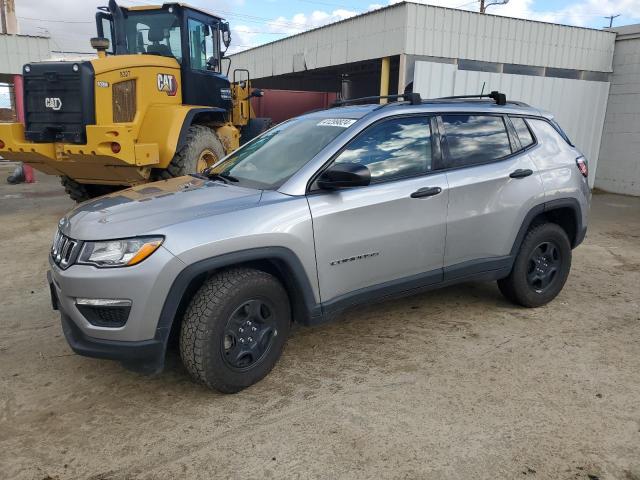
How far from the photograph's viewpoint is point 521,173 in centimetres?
423

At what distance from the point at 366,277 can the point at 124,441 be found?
1787 mm

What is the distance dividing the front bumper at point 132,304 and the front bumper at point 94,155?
4158 millimetres

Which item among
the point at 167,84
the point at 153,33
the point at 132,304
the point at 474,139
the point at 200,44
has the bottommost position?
the point at 132,304

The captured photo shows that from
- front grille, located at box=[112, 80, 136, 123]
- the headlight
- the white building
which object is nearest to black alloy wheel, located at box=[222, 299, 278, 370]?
the headlight

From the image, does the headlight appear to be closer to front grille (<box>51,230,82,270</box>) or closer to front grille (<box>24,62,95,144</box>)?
front grille (<box>51,230,82,270</box>)

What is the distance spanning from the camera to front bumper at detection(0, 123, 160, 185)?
6.67m

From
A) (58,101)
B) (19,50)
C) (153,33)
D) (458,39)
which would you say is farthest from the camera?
(19,50)

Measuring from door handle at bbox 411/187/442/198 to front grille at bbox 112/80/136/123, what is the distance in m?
5.11

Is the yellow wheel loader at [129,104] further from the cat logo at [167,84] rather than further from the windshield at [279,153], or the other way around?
the windshield at [279,153]

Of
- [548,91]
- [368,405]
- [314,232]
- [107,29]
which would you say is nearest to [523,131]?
[314,232]

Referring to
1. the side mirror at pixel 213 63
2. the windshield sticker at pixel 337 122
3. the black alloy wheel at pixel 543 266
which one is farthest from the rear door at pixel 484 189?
the side mirror at pixel 213 63

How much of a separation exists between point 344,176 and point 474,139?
1.49 metres

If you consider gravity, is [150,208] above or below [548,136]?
below

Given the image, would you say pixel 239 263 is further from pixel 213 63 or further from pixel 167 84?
pixel 213 63
